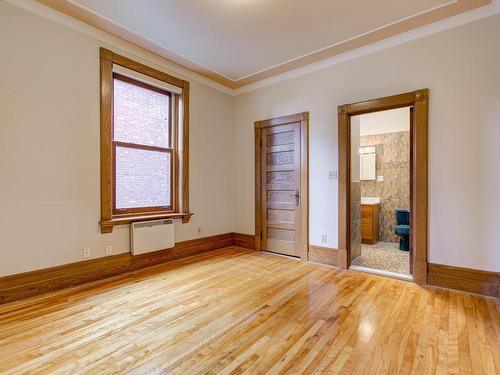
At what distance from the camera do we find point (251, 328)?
2113mm

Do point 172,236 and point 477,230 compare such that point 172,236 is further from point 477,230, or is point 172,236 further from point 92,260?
point 477,230

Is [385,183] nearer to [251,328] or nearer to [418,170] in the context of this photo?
[418,170]

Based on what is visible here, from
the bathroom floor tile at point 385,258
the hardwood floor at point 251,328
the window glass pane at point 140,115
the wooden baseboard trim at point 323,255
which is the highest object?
the window glass pane at point 140,115

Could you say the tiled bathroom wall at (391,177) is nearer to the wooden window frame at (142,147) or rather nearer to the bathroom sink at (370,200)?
the bathroom sink at (370,200)

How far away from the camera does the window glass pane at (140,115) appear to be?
11.4 ft

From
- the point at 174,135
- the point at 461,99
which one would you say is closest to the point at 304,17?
the point at 461,99

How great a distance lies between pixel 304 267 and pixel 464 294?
5.84 feet

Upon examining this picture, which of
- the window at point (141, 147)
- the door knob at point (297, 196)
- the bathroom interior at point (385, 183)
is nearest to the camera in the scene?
the window at point (141, 147)

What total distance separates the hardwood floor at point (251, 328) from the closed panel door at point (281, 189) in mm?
1151

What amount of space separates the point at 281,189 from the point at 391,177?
2.98 m

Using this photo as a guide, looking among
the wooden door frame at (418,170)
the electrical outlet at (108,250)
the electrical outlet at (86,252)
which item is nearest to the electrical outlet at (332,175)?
the wooden door frame at (418,170)

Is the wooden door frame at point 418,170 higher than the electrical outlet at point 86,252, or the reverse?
the wooden door frame at point 418,170

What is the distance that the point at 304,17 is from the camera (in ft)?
9.51

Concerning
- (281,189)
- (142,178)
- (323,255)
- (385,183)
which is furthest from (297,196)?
(385,183)
